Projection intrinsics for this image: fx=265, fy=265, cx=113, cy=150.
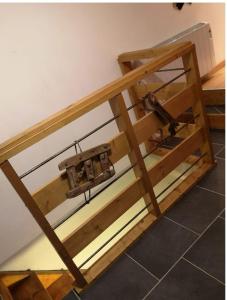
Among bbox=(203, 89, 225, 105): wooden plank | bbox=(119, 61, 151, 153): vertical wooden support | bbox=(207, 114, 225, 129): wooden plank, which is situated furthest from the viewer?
bbox=(203, 89, 225, 105): wooden plank

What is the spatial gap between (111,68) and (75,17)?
584mm

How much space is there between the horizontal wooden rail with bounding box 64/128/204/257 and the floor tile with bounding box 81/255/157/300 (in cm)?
31

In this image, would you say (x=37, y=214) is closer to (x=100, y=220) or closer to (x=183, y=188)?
(x=100, y=220)

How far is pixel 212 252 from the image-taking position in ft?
5.62

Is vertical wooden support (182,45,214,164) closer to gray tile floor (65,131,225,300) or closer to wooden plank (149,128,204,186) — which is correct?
wooden plank (149,128,204,186)

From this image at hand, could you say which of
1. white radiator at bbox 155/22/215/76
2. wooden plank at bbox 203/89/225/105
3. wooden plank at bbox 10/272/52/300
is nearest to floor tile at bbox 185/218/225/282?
wooden plank at bbox 10/272/52/300

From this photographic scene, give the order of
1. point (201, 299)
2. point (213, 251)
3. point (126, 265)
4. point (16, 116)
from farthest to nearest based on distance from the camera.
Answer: point (16, 116) → point (126, 265) → point (213, 251) → point (201, 299)

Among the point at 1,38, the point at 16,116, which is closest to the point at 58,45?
the point at 1,38

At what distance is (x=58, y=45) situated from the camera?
2246mm

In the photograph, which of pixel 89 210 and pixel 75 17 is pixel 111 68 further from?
pixel 89 210

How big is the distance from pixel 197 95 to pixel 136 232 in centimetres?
117

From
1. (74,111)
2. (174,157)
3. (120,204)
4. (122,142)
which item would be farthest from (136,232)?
(74,111)

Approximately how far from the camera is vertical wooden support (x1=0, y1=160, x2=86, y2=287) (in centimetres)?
133

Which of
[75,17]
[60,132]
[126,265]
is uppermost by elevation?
[75,17]
